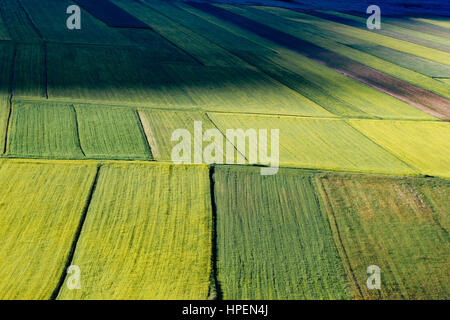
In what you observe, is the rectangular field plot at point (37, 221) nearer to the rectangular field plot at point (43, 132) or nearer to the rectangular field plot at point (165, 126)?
the rectangular field plot at point (43, 132)

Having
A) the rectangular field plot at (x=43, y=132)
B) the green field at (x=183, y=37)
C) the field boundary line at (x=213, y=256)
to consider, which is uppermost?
the green field at (x=183, y=37)

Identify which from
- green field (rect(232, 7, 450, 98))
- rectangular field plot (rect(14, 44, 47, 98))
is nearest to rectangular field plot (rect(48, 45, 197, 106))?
rectangular field plot (rect(14, 44, 47, 98))

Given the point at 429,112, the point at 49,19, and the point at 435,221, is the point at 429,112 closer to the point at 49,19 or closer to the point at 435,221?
the point at 435,221

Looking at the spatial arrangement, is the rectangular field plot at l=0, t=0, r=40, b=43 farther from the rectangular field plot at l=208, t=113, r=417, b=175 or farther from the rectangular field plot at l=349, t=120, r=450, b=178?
the rectangular field plot at l=349, t=120, r=450, b=178

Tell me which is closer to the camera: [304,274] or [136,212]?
[304,274]

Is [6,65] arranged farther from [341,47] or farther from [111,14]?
[341,47]

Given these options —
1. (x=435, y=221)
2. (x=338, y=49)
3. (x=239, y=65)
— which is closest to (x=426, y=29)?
(x=338, y=49)

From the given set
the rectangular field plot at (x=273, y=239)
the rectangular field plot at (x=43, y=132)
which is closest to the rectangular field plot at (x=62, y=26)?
the rectangular field plot at (x=43, y=132)

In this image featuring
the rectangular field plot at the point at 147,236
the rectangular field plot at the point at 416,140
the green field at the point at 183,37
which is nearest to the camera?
the rectangular field plot at the point at 147,236
